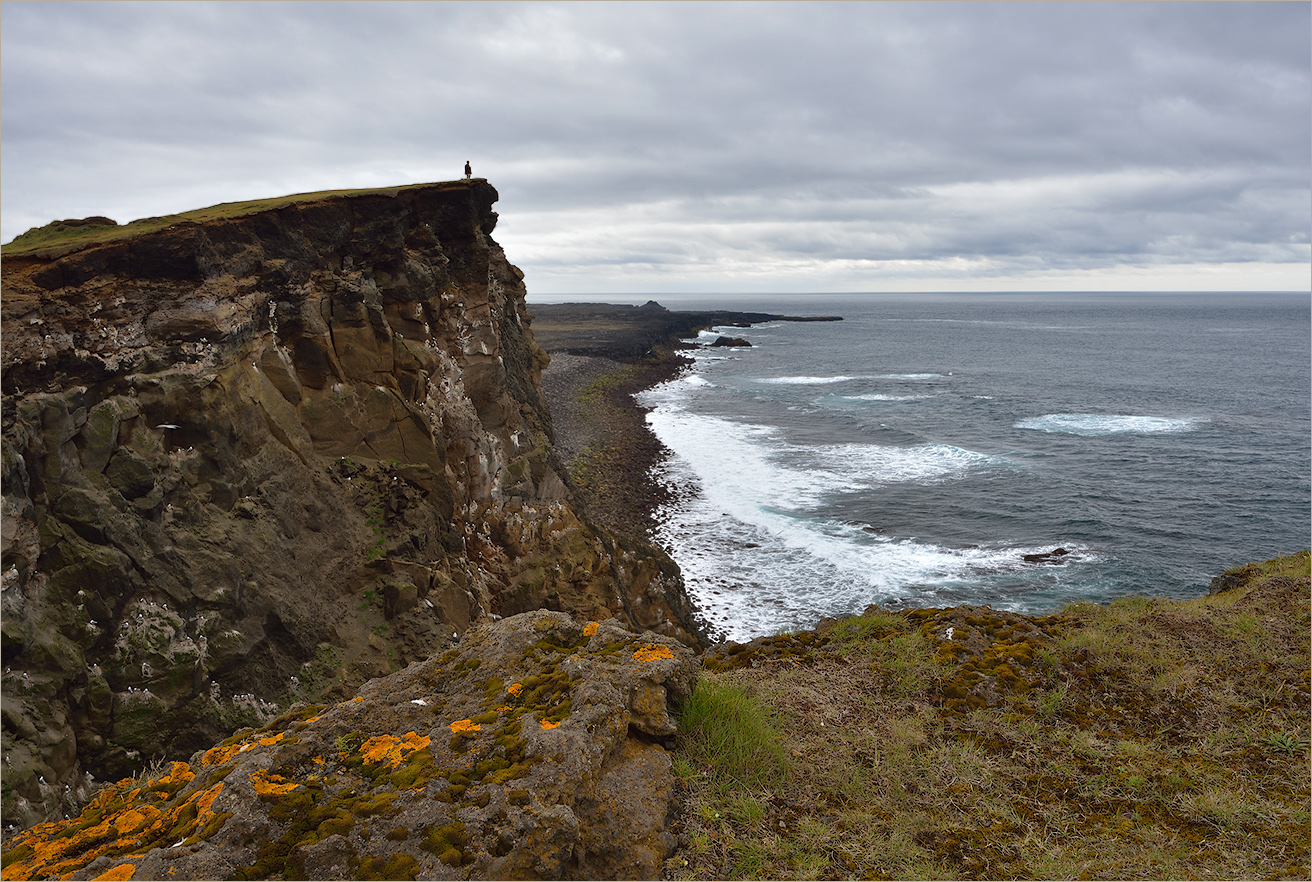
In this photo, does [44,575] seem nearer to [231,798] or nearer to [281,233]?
[231,798]

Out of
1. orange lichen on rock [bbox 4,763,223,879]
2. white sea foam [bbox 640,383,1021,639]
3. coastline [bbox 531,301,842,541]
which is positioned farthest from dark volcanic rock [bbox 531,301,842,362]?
orange lichen on rock [bbox 4,763,223,879]

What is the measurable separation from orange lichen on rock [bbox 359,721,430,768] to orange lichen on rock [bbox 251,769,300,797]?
57 centimetres

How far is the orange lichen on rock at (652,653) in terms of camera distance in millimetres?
6555

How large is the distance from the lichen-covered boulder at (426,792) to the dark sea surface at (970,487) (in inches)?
634

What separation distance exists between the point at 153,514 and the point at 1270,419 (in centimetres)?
6769

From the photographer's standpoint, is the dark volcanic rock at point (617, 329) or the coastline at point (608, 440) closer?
the coastline at point (608, 440)

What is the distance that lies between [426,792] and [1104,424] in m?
57.5

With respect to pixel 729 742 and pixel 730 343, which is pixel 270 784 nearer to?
pixel 729 742

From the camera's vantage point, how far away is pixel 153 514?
349 inches

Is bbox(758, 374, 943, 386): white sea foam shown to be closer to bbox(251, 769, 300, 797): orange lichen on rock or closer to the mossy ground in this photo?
the mossy ground

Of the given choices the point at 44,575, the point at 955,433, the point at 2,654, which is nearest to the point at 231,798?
the point at 2,654

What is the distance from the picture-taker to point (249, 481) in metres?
10.3

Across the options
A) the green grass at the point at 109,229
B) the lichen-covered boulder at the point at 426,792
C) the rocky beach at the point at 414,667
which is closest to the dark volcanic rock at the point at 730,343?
the rocky beach at the point at 414,667

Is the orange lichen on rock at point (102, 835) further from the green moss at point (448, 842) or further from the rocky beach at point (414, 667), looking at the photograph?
the green moss at point (448, 842)
